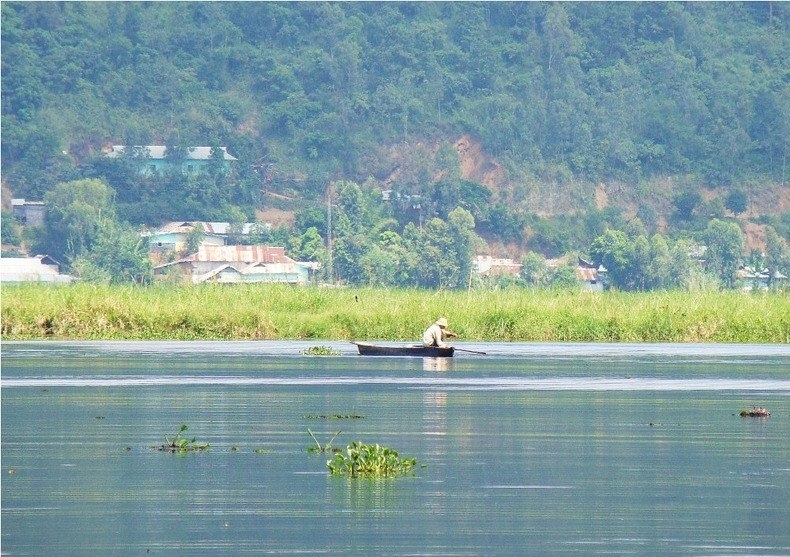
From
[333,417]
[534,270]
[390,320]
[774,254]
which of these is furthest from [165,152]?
[333,417]

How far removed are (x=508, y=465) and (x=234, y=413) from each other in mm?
5065

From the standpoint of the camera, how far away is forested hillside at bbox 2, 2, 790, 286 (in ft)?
370

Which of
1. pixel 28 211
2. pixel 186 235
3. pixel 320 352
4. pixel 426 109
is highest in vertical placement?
pixel 426 109

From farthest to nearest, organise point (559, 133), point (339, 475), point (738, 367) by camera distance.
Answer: point (559, 133) → point (738, 367) → point (339, 475)

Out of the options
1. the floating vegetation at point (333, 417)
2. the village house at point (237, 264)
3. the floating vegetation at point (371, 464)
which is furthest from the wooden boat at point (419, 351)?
the village house at point (237, 264)

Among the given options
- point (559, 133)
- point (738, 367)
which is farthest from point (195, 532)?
point (559, 133)

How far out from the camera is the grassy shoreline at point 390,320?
125 feet

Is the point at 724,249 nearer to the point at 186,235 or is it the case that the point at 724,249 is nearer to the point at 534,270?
the point at 534,270

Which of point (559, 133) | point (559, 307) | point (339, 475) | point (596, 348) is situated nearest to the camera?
point (339, 475)

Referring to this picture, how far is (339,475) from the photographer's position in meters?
12.8

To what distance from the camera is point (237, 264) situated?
327 feet

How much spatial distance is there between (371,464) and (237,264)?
8738 centimetres

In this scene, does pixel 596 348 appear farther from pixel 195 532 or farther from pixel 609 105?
pixel 609 105

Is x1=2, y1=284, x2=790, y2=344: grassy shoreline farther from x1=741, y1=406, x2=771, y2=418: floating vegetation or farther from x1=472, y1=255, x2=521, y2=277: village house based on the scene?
x1=472, y1=255, x2=521, y2=277: village house
